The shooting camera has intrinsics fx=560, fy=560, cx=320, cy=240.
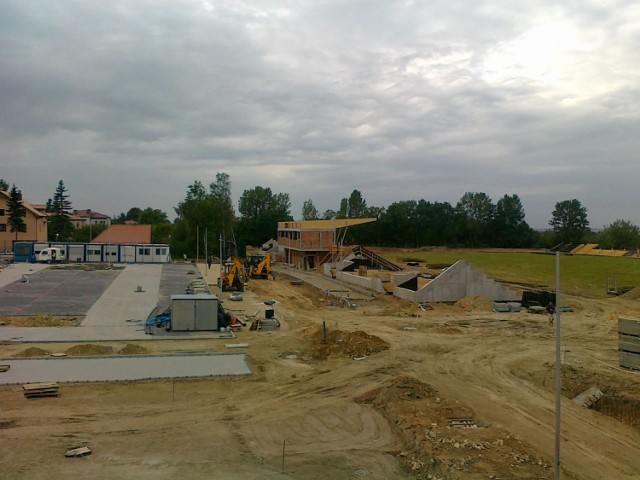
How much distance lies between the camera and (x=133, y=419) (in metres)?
13.8

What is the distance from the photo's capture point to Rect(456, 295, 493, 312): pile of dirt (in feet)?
116

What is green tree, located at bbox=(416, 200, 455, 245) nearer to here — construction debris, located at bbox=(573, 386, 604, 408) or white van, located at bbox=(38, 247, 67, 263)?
white van, located at bbox=(38, 247, 67, 263)

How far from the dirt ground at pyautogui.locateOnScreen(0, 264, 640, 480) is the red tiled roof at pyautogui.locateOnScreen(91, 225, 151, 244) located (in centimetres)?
6604

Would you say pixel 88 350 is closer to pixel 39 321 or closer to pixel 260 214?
pixel 39 321

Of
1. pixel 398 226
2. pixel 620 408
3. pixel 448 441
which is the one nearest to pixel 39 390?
pixel 448 441

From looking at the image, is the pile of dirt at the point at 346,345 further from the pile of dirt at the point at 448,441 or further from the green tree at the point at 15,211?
the green tree at the point at 15,211

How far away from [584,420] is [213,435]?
31.7ft

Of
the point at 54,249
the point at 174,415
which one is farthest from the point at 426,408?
the point at 54,249

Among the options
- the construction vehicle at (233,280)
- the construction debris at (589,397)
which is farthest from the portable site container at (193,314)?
the construction debris at (589,397)

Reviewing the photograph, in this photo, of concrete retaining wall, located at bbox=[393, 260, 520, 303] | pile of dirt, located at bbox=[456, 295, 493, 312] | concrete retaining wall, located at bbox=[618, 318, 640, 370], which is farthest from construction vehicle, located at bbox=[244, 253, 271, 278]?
concrete retaining wall, located at bbox=[618, 318, 640, 370]

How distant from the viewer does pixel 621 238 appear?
9775 centimetres

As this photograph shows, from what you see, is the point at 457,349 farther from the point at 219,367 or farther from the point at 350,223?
the point at 350,223

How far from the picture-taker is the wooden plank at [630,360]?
1911 centimetres

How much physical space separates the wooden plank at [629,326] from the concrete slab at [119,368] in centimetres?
1244
